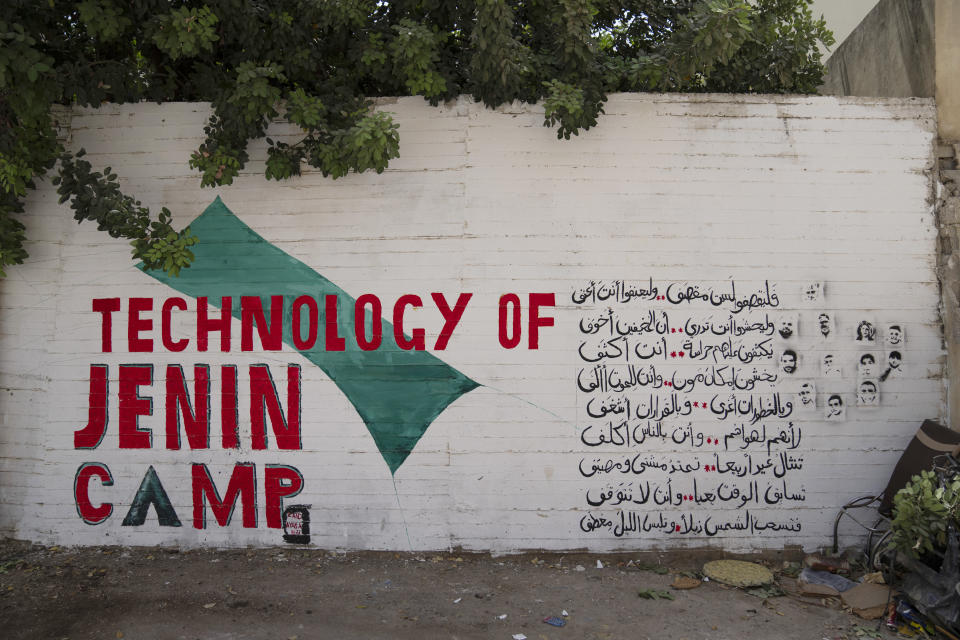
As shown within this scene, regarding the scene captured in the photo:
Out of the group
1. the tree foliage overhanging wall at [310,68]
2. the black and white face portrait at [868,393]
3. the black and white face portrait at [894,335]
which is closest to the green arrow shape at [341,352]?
the tree foliage overhanging wall at [310,68]

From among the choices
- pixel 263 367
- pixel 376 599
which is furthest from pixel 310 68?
pixel 376 599

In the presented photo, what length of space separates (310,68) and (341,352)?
1.94m

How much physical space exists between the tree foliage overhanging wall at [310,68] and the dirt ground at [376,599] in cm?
202

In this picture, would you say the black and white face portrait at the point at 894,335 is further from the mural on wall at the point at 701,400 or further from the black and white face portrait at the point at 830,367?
the black and white face portrait at the point at 830,367

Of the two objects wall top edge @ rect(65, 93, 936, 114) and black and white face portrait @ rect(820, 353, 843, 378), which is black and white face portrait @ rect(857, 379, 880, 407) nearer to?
black and white face portrait @ rect(820, 353, 843, 378)

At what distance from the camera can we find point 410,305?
4785 mm

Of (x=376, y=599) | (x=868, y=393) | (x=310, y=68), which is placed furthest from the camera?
(x=868, y=393)

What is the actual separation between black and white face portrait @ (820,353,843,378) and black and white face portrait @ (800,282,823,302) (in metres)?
0.41

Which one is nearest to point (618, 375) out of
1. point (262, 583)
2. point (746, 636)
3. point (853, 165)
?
point (746, 636)

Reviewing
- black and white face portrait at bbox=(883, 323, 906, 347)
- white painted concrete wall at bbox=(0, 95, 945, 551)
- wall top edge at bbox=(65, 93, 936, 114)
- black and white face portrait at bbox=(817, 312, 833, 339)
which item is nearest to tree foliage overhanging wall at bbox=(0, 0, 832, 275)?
wall top edge at bbox=(65, 93, 936, 114)

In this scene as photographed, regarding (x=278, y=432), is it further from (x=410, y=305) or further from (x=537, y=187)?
(x=537, y=187)

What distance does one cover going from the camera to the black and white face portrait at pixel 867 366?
4742 millimetres

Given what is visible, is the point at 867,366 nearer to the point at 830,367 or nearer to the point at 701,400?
the point at 830,367

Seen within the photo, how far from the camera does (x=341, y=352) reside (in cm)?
480
